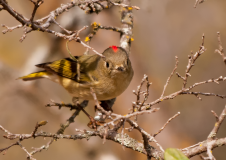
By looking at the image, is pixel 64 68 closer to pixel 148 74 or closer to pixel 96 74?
pixel 96 74

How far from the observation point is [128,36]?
109 inches

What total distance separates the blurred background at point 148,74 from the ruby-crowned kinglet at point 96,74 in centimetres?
137

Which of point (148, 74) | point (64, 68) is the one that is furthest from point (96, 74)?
point (148, 74)

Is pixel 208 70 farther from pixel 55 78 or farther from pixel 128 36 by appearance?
pixel 55 78

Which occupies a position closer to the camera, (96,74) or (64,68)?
(96,74)

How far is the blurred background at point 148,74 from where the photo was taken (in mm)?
3994

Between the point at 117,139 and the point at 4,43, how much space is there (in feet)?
15.1

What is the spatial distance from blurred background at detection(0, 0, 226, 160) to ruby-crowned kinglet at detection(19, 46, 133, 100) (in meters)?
1.37

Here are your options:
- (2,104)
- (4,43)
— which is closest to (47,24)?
(2,104)

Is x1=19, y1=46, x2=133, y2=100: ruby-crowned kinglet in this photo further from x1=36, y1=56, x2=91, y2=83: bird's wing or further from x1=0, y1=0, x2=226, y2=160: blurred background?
x1=0, y1=0, x2=226, y2=160: blurred background

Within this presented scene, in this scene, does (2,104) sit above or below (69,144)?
above

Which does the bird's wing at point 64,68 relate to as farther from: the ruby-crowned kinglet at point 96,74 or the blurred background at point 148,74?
the blurred background at point 148,74

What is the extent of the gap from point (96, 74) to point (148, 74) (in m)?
2.13

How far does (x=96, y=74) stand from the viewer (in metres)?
2.44
